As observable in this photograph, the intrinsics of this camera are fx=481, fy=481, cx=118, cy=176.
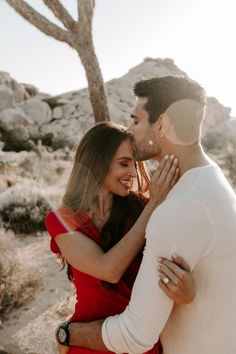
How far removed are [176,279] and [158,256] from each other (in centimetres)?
11

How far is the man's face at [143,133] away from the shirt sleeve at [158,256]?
503mm

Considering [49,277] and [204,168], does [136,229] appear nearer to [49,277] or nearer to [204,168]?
[204,168]

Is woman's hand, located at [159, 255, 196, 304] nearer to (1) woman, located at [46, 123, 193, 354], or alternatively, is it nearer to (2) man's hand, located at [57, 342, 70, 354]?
(1) woman, located at [46, 123, 193, 354]

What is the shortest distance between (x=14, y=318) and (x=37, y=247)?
241 cm

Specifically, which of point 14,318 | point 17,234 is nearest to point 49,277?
point 14,318

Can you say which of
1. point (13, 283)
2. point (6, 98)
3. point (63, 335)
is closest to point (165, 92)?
point (63, 335)

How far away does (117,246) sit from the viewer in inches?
93.4

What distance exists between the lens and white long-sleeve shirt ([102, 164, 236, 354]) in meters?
1.81

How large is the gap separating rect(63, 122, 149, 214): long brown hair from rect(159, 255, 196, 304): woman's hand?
897 millimetres

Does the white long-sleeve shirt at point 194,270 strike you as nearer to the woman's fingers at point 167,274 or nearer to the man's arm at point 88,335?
the woman's fingers at point 167,274

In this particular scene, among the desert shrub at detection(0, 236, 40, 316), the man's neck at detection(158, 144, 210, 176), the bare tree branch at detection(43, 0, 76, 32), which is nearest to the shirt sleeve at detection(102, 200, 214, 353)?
the man's neck at detection(158, 144, 210, 176)

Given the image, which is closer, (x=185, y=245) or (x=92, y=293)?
(x=185, y=245)

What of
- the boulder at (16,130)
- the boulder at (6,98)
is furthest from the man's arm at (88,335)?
the boulder at (6,98)

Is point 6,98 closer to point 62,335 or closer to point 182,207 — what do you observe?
point 62,335
